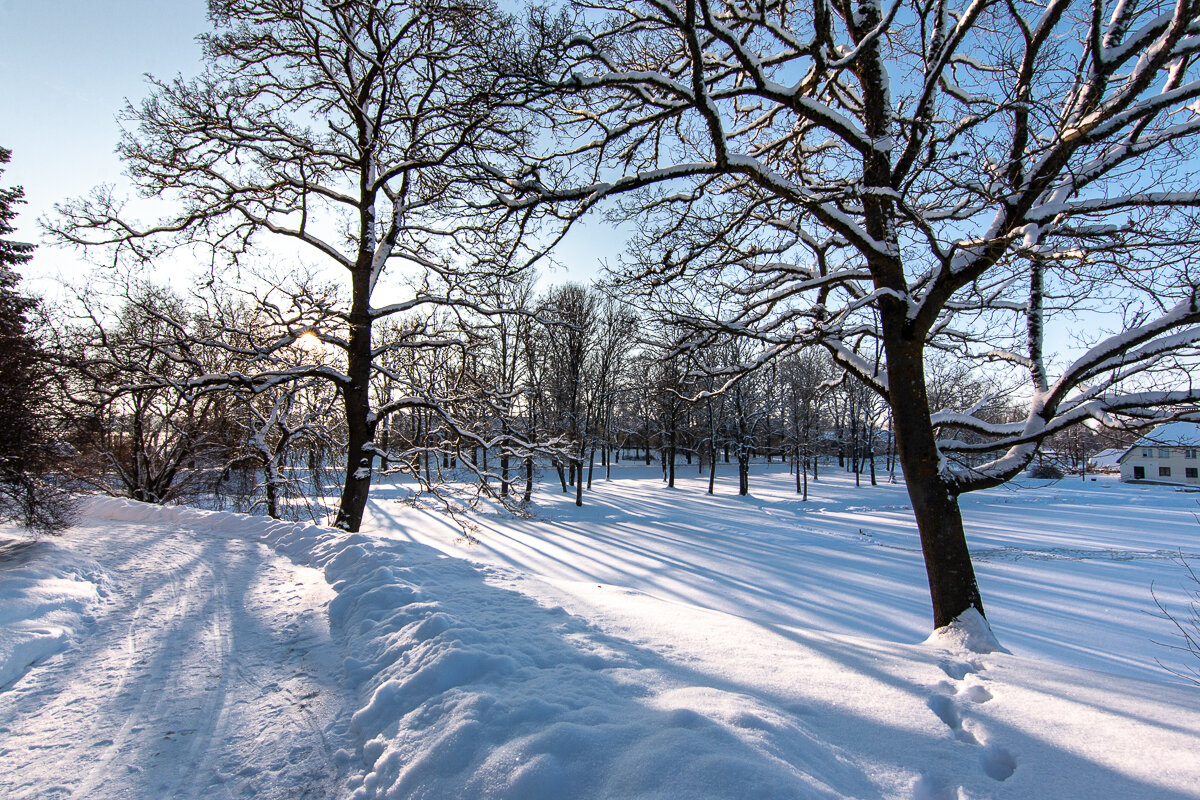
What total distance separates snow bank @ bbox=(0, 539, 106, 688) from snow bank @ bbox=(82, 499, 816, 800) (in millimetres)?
2085

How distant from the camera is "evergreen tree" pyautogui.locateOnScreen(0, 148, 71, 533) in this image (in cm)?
625

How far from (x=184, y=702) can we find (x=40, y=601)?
297cm

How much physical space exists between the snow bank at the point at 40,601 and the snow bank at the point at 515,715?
2.09m

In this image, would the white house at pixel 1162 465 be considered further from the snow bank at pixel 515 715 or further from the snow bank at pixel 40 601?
the snow bank at pixel 40 601

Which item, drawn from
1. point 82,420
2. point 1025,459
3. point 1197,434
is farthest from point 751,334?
point 1197,434

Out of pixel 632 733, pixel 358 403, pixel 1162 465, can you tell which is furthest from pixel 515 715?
pixel 1162 465

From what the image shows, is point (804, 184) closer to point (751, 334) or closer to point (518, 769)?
point (751, 334)

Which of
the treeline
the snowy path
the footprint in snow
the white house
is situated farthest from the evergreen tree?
the white house

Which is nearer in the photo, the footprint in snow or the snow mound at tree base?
the footprint in snow

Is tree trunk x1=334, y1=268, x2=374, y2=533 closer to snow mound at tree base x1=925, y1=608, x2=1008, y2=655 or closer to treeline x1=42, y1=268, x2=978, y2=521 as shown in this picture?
A: treeline x1=42, y1=268, x2=978, y2=521

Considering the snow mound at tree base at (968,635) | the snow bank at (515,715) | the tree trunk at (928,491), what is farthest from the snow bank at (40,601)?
the tree trunk at (928,491)

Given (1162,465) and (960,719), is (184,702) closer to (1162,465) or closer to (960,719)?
(960,719)

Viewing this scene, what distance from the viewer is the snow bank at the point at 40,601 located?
3.87 metres

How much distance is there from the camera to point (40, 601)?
15.4 feet
